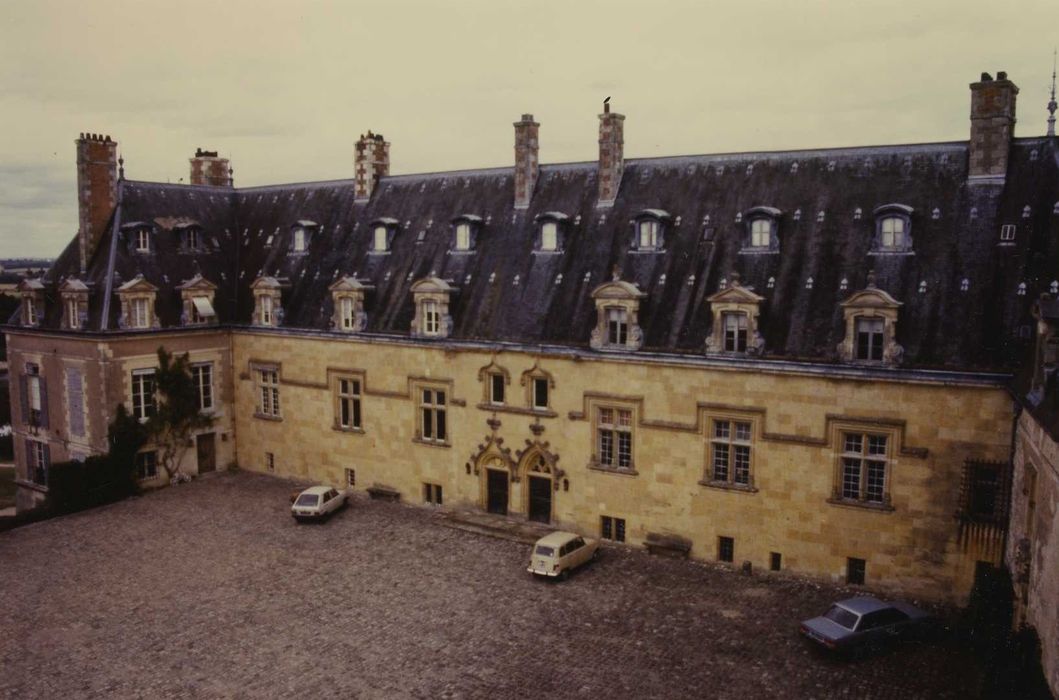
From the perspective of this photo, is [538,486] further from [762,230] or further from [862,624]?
[862,624]

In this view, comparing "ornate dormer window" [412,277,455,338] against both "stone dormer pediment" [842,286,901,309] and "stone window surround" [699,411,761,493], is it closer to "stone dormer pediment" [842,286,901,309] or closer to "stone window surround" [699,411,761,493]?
"stone window surround" [699,411,761,493]

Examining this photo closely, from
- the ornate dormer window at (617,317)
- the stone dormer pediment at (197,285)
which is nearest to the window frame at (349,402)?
the stone dormer pediment at (197,285)

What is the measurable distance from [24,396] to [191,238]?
34.6 feet

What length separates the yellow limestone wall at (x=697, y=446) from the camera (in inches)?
966

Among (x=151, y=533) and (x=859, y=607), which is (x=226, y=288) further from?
(x=859, y=607)

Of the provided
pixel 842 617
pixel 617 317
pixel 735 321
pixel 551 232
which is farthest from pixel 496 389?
pixel 842 617

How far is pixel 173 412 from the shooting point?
3791cm

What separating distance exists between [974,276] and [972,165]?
387cm

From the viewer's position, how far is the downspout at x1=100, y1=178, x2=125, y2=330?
36312 millimetres

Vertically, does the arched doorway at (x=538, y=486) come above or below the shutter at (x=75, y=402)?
below

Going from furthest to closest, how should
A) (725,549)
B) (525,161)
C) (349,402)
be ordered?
(349,402) → (525,161) → (725,549)

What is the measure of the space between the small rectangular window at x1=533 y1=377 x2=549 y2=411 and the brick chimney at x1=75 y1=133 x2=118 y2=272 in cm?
2156

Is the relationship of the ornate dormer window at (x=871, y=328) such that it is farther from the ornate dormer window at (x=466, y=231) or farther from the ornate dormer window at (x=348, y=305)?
the ornate dormer window at (x=348, y=305)

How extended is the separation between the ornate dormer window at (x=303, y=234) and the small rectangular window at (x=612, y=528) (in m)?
19.5
